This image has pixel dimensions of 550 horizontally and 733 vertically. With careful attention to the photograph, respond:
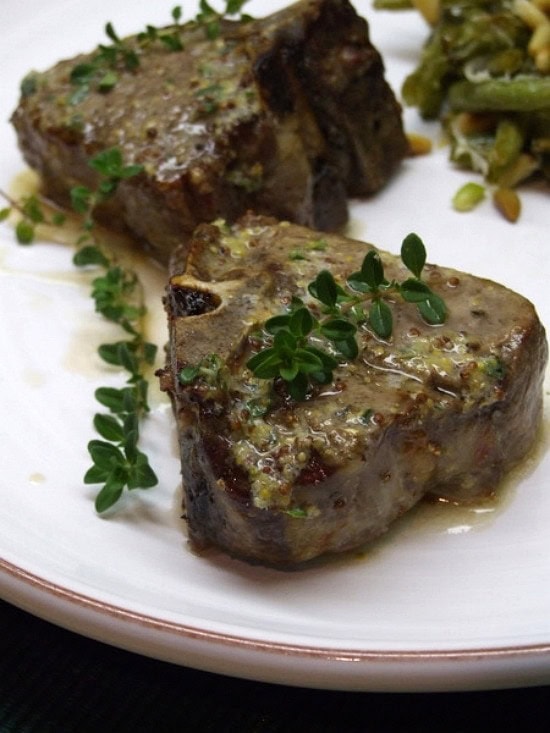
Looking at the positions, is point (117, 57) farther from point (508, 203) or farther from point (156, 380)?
point (508, 203)

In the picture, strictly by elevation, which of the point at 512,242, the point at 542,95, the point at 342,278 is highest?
the point at 342,278

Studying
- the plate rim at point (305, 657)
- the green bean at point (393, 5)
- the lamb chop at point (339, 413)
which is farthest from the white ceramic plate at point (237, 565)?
the green bean at point (393, 5)

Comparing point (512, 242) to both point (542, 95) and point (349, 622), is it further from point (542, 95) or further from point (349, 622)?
point (349, 622)

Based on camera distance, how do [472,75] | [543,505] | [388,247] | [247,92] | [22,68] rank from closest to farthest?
[543,505]
[247,92]
[388,247]
[472,75]
[22,68]

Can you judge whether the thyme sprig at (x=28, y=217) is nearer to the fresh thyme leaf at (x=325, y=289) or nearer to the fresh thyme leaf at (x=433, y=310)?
the fresh thyme leaf at (x=325, y=289)

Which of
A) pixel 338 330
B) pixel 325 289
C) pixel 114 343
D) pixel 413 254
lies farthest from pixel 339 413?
pixel 114 343

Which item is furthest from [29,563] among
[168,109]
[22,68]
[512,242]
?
[22,68]
